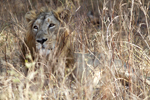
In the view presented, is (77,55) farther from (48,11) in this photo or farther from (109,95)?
(109,95)

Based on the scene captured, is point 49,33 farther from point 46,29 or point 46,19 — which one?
point 46,19

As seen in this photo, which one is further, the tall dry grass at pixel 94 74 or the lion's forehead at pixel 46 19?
the lion's forehead at pixel 46 19

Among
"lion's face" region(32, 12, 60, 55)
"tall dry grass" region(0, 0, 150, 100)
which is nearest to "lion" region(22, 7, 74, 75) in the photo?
"lion's face" region(32, 12, 60, 55)

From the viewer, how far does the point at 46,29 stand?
3.55 m

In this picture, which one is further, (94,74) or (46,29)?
(46,29)

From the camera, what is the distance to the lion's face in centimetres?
335

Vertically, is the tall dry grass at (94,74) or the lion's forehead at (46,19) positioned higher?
the lion's forehead at (46,19)

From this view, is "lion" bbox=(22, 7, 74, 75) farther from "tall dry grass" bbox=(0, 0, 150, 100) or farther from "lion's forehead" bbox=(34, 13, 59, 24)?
"tall dry grass" bbox=(0, 0, 150, 100)

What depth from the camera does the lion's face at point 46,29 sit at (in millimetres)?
3350

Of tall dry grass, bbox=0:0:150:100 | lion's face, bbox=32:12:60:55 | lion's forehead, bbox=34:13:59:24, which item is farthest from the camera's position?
lion's forehead, bbox=34:13:59:24

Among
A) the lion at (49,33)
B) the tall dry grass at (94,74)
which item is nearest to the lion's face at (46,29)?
the lion at (49,33)

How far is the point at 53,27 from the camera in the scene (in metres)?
3.63

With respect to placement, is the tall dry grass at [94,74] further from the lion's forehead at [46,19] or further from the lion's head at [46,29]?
the lion's forehead at [46,19]

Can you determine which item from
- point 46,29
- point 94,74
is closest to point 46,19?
point 46,29
